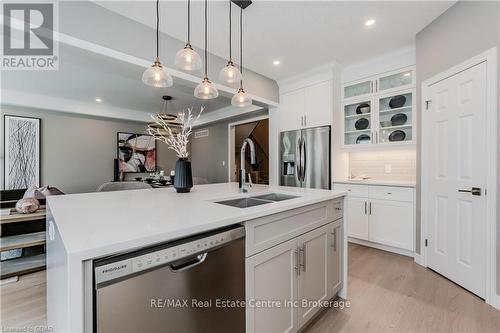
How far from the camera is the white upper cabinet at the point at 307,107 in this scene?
134 inches

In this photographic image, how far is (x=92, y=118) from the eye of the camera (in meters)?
5.51

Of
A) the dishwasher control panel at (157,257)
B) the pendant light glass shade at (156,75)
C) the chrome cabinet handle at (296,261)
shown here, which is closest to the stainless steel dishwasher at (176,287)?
the dishwasher control panel at (157,257)

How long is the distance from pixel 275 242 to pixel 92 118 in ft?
19.8

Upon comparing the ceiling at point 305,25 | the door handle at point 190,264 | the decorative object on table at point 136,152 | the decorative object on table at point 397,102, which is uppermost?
the ceiling at point 305,25

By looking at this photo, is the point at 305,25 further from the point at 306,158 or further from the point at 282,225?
the point at 282,225

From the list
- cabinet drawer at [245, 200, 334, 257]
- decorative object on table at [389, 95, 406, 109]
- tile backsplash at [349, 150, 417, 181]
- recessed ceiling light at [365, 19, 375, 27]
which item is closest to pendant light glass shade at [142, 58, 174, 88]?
cabinet drawer at [245, 200, 334, 257]

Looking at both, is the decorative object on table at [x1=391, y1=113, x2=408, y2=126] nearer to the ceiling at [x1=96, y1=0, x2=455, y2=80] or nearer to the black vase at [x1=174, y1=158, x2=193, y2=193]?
the ceiling at [x1=96, y1=0, x2=455, y2=80]

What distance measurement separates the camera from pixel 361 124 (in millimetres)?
3438

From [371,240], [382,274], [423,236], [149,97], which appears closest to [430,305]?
[382,274]

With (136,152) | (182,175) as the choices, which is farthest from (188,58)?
(136,152)

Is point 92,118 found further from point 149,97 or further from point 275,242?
point 275,242

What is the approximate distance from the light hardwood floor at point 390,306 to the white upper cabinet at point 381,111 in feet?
5.51

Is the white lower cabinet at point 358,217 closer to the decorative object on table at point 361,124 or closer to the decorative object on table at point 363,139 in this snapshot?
the decorative object on table at point 363,139

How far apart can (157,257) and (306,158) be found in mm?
3045
